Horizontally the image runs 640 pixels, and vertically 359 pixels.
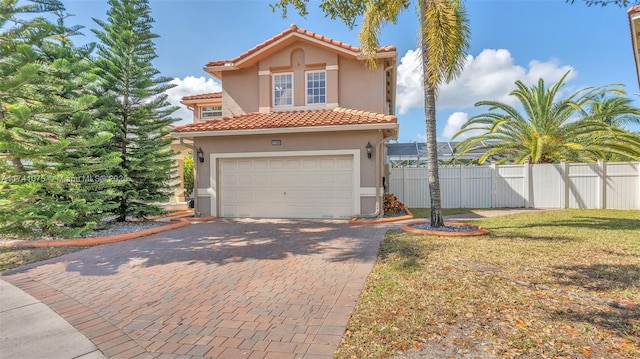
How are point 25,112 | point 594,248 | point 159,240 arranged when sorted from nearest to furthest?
point 594,248
point 25,112
point 159,240

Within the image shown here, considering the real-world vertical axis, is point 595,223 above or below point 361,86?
below

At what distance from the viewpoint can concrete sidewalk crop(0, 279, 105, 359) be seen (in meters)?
3.22

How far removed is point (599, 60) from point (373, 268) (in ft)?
36.9

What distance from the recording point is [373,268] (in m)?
5.75

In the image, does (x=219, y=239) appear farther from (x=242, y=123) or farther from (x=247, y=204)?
(x=242, y=123)

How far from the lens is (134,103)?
10.9 m

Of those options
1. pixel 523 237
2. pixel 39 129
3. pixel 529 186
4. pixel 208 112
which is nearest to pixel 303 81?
pixel 208 112

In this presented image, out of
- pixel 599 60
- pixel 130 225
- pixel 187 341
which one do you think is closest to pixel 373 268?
pixel 187 341

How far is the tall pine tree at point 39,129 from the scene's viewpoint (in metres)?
7.57

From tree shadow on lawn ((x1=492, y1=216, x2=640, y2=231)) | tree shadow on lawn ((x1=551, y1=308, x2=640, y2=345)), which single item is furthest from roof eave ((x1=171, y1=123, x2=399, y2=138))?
tree shadow on lawn ((x1=551, y1=308, x2=640, y2=345))

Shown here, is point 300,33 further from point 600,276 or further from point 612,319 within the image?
point 612,319

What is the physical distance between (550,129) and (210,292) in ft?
57.9

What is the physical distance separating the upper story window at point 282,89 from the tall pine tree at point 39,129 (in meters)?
6.80

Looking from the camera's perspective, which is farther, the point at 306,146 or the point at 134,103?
the point at 306,146
